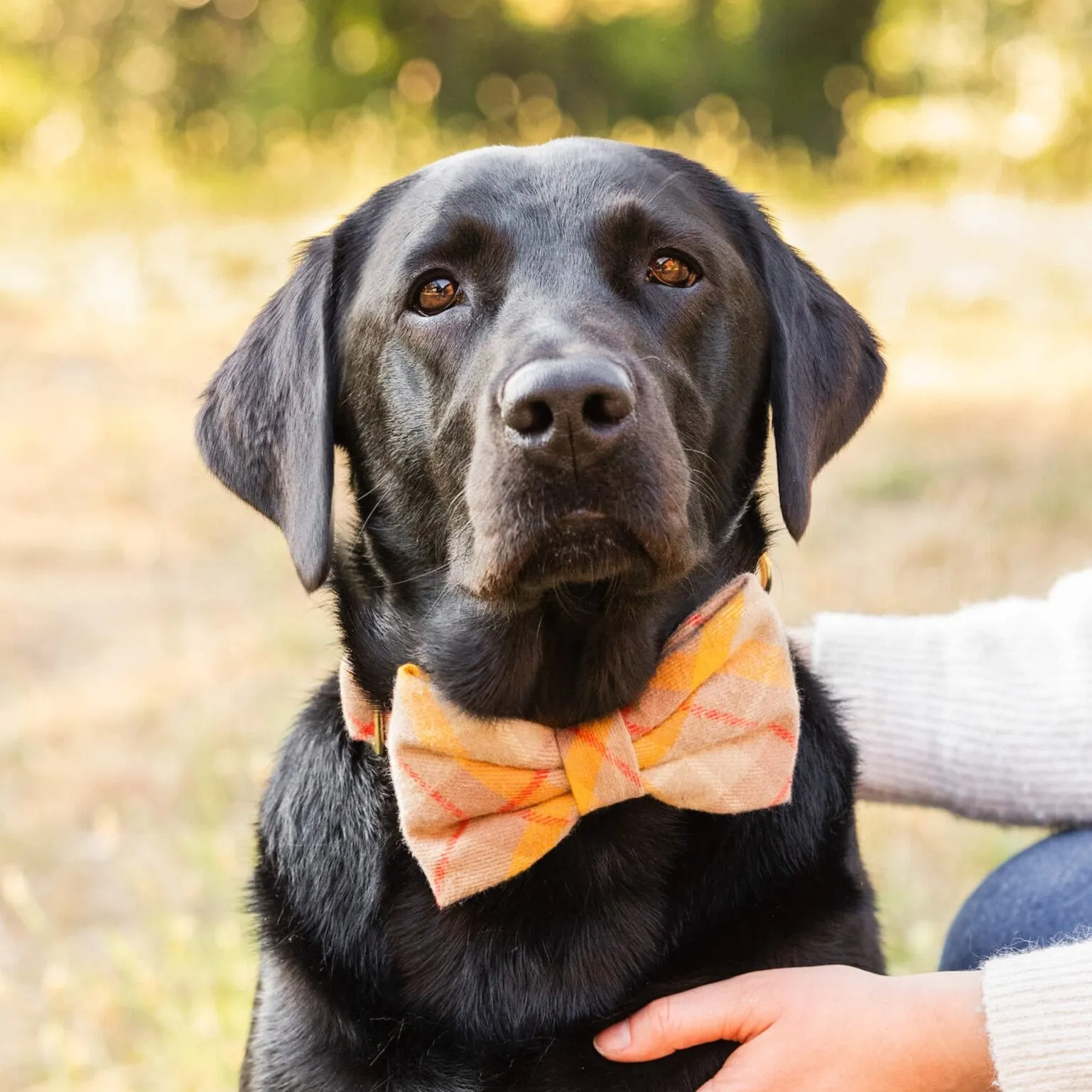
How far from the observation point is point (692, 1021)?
5.88ft

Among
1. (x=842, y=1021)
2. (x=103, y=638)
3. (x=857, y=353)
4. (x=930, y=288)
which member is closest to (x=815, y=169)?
(x=930, y=288)

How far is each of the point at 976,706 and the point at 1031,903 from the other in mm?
353

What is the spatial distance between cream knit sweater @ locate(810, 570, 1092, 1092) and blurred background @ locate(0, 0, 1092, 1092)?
749mm

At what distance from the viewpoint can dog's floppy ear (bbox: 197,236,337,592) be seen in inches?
79.8

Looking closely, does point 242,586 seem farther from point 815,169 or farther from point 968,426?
point 815,169

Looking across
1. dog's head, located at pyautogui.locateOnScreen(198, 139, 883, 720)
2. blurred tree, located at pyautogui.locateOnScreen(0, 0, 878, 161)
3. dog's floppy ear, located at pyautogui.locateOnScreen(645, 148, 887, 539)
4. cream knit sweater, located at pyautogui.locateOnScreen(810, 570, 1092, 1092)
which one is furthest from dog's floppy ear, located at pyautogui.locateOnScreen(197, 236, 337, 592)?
blurred tree, located at pyautogui.locateOnScreen(0, 0, 878, 161)

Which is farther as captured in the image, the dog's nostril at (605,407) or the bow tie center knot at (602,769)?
the bow tie center knot at (602,769)

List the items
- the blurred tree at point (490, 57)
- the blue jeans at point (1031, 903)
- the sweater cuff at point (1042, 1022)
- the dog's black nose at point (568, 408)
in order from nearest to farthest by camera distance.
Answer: the dog's black nose at point (568, 408)
the sweater cuff at point (1042, 1022)
the blue jeans at point (1031, 903)
the blurred tree at point (490, 57)

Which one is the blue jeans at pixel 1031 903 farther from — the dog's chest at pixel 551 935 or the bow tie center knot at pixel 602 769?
the bow tie center knot at pixel 602 769

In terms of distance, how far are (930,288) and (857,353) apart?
18.7ft

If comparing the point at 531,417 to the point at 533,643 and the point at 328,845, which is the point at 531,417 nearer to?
the point at 533,643

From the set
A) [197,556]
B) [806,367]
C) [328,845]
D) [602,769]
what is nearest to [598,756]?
[602,769]

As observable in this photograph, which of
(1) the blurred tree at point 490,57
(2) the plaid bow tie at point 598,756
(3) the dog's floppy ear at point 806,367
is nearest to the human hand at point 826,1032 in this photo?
(2) the plaid bow tie at point 598,756

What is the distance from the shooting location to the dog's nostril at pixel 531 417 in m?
1.65
